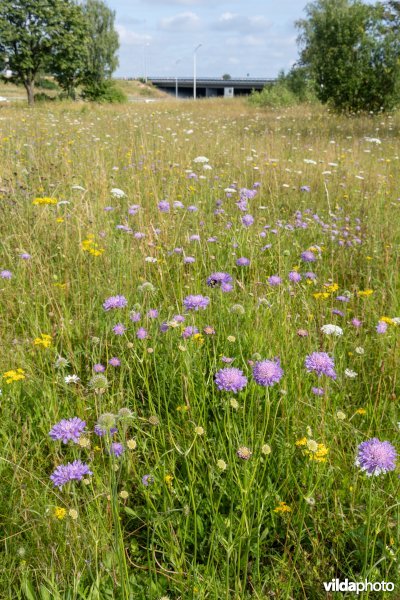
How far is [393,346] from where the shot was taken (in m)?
2.02

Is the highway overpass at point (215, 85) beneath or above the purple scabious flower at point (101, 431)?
above

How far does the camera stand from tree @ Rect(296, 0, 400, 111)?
1266 cm

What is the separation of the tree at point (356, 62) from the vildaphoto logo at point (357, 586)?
13.7 meters

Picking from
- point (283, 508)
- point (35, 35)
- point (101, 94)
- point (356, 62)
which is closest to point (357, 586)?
point (283, 508)

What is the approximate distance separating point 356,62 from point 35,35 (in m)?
17.7

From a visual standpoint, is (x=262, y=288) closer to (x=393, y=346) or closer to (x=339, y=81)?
(x=393, y=346)

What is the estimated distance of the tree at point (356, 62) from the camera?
41.5ft

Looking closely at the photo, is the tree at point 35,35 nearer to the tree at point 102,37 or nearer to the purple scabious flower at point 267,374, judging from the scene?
the tree at point 102,37

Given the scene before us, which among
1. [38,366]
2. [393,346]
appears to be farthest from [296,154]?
[38,366]

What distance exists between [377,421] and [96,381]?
1.00 meters

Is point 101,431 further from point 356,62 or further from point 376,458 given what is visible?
point 356,62

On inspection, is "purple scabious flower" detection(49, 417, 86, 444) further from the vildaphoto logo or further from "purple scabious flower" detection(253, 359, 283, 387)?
the vildaphoto logo

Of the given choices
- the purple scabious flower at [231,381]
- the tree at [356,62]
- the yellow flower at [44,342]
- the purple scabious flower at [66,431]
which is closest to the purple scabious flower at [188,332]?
the purple scabious flower at [231,381]

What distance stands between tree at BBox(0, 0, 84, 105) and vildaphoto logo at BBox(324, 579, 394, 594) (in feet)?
83.0
